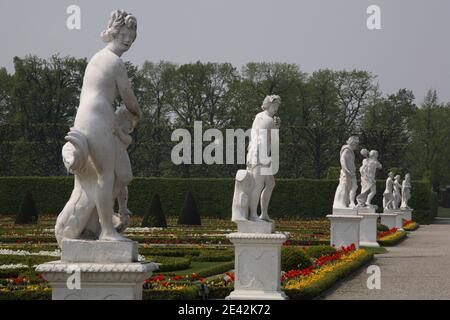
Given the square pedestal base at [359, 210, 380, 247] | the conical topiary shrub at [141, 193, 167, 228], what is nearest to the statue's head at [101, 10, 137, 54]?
the square pedestal base at [359, 210, 380, 247]

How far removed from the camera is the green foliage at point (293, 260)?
1212 cm

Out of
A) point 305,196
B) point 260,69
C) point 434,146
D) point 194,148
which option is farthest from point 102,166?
point 434,146

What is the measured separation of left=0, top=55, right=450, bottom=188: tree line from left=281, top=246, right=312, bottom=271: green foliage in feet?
82.1

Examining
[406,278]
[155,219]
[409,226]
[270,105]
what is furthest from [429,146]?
[270,105]

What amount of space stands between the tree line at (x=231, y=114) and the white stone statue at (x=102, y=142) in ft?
104

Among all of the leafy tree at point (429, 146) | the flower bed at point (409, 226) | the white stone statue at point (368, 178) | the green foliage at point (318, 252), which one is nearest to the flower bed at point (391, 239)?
the white stone statue at point (368, 178)

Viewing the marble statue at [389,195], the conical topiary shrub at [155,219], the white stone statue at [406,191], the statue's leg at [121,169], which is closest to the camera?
the statue's leg at [121,169]

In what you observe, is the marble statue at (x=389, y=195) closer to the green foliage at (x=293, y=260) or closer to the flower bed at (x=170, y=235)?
the flower bed at (x=170, y=235)

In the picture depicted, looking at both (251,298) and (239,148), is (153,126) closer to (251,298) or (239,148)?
(239,148)

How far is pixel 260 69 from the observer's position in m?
46.8

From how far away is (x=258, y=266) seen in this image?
908 centimetres

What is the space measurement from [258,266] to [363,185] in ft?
42.7

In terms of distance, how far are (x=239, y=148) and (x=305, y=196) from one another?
23.9 feet

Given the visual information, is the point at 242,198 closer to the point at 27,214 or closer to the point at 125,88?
the point at 125,88
